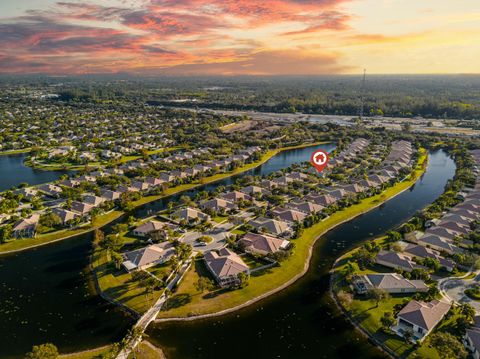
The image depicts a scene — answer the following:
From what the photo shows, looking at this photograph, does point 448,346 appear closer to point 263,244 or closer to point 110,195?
point 263,244

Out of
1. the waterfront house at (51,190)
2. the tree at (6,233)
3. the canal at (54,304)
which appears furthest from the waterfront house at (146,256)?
the waterfront house at (51,190)

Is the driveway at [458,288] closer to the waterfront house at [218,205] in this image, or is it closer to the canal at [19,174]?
the waterfront house at [218,205]

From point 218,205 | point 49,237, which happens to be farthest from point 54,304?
point 218,205

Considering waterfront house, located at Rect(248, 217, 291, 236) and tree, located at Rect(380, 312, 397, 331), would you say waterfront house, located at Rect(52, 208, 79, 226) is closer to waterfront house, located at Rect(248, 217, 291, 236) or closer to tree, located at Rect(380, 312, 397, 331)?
waterfront house, located at Rect(248, 217, 291, 236)

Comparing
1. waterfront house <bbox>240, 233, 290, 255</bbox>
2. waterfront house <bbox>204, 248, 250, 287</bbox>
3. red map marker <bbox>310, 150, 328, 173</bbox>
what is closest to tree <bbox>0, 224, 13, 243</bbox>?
waterfront house <bbox>204, 248, 250, 287</bbox>

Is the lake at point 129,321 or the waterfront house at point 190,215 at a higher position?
the waterfront house at point 190,215
